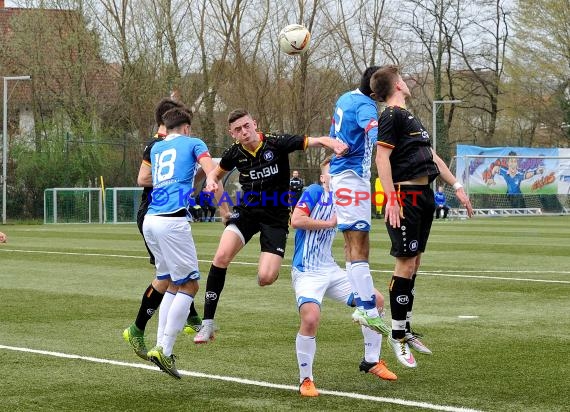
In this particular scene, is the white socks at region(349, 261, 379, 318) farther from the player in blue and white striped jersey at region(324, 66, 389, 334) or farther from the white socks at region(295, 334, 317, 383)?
the white socks at region(295, 334, 317, 383)

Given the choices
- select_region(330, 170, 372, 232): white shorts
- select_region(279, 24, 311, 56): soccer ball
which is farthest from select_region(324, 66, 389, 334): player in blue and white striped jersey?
select_region(279, 24, 311, 56): soccer ball

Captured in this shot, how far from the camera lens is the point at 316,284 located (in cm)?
762

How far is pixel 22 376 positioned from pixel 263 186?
238cm

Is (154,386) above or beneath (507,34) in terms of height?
beneath

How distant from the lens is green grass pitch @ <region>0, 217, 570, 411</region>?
7094 mm

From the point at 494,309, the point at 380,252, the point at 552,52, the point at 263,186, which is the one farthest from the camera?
the point at 552,52

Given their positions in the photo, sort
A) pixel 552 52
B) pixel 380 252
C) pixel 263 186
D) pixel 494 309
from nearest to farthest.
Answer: pixel 263 186, pixel 494 309, pixel 380 252, pixel 552 52

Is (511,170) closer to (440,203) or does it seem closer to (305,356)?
(440,203)

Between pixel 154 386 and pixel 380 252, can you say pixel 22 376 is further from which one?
pixel 380 252

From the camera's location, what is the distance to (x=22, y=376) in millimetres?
7961

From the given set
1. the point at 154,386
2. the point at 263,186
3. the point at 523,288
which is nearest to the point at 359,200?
the point at 263,186

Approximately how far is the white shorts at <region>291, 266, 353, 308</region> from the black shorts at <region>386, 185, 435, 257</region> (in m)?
0.72

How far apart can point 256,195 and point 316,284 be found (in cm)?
132

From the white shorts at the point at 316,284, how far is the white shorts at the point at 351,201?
682mm
